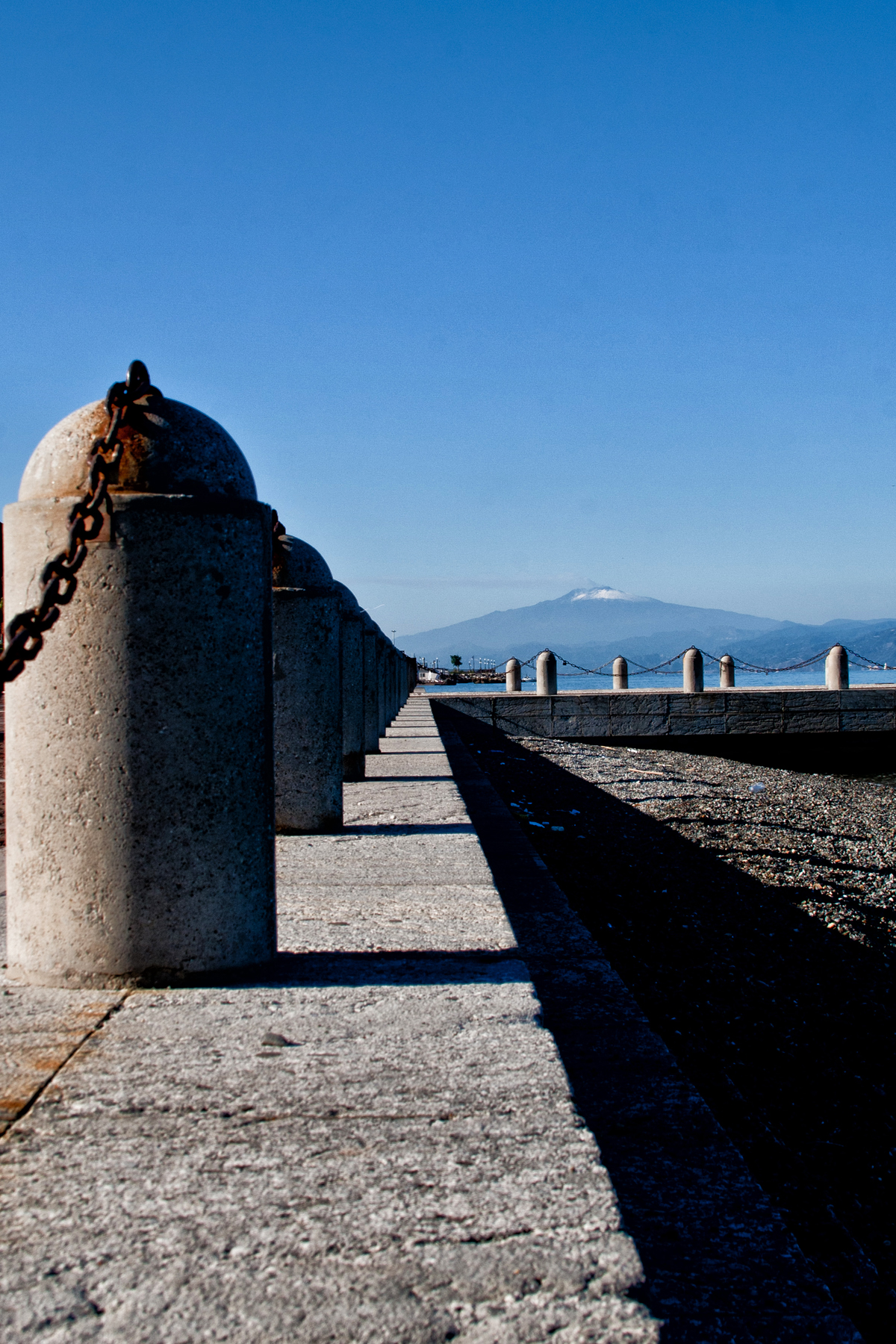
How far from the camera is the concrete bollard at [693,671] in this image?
2277 centimetres

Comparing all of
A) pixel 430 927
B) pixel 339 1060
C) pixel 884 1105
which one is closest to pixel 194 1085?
pixel 339 1060

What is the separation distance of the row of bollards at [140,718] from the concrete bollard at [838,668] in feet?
75.2

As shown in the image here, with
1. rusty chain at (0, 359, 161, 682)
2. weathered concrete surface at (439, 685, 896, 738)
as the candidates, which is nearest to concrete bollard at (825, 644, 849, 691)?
weathered concrete surface at (439, 685, 896, 738)

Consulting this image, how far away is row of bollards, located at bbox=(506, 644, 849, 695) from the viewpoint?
22.5 meters

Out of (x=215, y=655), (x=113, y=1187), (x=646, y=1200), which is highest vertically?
(x=215, y=655)

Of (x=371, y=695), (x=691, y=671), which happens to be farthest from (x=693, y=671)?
(x=371, y=695)

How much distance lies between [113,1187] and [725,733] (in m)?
22.1

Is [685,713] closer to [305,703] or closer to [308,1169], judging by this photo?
[305,703]

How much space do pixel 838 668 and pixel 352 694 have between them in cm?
1852

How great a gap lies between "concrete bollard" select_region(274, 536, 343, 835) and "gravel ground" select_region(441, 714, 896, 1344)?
1660 millimetres

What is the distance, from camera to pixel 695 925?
5.76 metres

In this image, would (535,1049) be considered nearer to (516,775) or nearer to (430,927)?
(430,927)

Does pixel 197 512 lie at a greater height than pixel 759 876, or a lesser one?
greater

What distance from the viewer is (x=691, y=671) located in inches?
899
